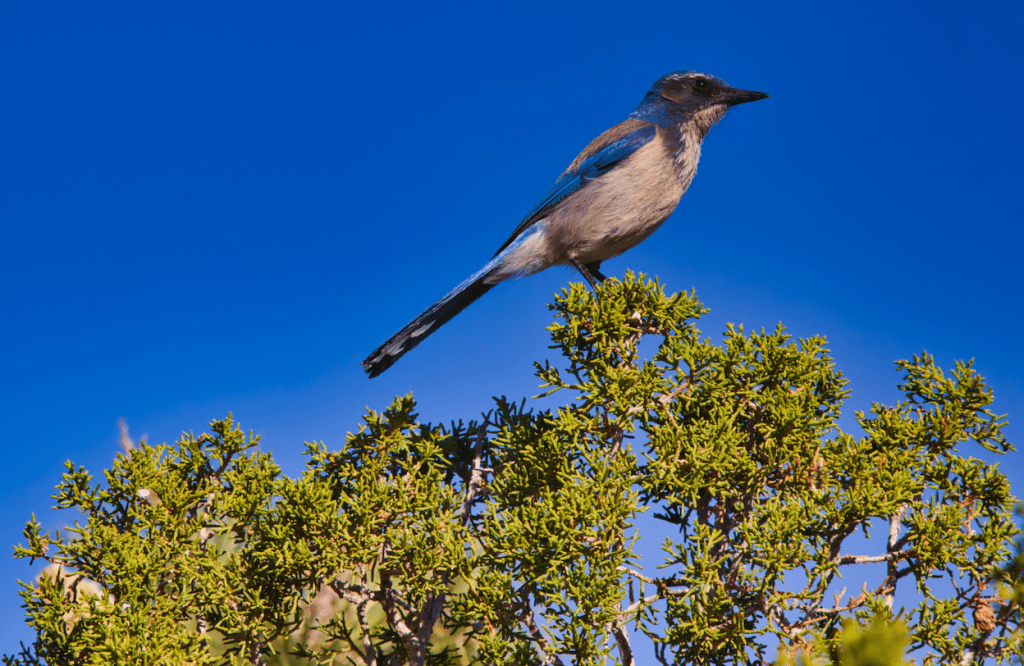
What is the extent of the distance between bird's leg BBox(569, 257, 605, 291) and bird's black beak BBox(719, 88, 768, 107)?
1.80m

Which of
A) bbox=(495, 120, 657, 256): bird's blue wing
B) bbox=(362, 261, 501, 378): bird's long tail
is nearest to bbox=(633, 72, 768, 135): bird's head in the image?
bbox=(495, 120, 657, 256): bird's blue wing

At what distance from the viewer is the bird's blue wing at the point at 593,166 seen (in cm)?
499

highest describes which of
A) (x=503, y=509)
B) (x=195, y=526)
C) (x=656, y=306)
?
(x=656, y=306)

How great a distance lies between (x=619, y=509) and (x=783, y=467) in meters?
0.82

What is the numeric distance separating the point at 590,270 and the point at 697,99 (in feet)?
5.87

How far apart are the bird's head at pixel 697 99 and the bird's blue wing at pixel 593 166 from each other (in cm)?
42

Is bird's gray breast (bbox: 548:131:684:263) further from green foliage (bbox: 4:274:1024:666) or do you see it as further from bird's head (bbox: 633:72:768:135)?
green foliage (bbox: 4:274:1024:666)

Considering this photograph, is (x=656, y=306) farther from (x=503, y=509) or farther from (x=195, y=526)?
(x=195, y=526)

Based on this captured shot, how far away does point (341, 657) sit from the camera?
328cm

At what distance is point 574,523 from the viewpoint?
251 centimetres

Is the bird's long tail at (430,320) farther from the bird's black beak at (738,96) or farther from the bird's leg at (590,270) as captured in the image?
the bird's black beak at (738,96)

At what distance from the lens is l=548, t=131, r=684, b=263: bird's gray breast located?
4.67m

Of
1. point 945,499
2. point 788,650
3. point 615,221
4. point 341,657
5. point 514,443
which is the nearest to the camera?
point 788,650

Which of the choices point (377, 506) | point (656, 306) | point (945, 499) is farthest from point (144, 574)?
point (945, 499)
